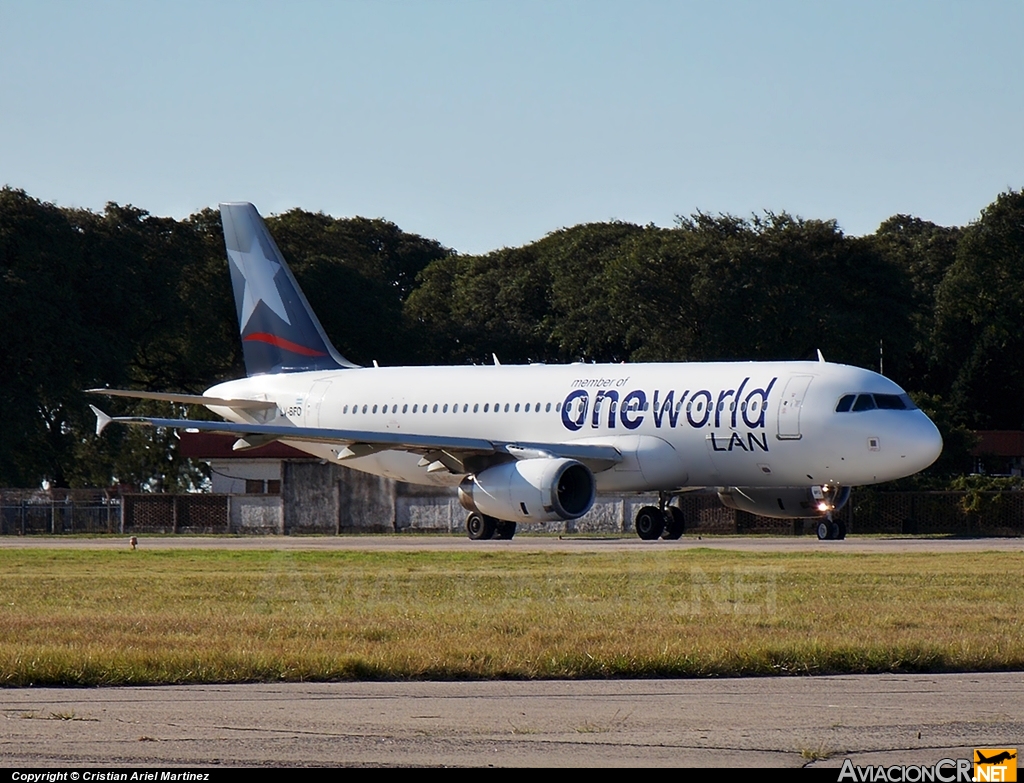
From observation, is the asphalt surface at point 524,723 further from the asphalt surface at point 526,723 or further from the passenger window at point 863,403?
the passenger window at point 863,403

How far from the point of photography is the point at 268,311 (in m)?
48.8

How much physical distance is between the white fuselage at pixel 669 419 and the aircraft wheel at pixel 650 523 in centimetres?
131

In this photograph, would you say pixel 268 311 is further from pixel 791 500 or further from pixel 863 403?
pixel 863 403

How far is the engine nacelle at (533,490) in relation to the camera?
36.7 meters

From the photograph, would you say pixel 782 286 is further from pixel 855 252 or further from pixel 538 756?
pixel 538 756

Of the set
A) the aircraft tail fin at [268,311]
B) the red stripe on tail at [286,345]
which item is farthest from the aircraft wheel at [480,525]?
the red stripe on tail at [286,345]

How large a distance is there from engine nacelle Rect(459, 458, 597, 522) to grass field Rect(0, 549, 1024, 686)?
23.4 ft

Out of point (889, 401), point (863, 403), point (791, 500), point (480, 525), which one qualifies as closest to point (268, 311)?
point (480, 525)

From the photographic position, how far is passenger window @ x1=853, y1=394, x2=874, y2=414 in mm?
36469

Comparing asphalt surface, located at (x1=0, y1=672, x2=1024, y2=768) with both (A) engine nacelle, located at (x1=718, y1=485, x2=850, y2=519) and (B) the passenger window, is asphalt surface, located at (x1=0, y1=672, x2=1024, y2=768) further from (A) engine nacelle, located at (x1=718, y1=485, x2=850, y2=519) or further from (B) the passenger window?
(A) engine nacelle, located at (x1=718, y1=485, x2=850, y2=519)

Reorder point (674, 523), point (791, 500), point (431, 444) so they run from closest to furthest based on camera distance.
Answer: point (431, 444) < point (791, 500) < point (674, 523)

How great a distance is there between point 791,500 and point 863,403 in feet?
12.0

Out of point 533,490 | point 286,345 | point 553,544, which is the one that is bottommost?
point 553,544

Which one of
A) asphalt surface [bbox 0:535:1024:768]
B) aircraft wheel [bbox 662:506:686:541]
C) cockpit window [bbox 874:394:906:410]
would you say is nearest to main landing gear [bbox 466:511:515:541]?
aircraft wheel [bbox 662:506:686:541]
